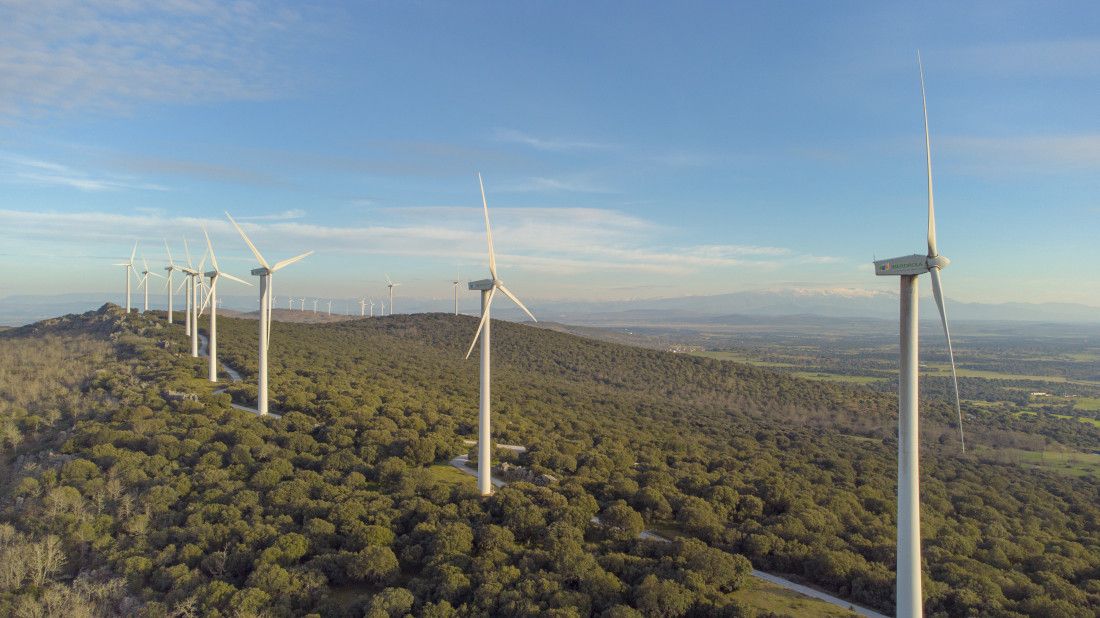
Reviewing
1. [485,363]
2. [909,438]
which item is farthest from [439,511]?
[909,438]

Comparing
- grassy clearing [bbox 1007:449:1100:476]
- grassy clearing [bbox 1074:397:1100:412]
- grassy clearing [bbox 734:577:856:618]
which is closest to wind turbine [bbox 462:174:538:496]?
grassy clearing [bbox 734:577:856:618]

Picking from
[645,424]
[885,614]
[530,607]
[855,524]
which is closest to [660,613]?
[530,607]

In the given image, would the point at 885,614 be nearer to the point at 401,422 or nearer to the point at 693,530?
the point at 693,530

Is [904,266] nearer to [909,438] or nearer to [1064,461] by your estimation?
[909,438]

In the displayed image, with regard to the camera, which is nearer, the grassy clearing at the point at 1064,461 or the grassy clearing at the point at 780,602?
the grassy clearing at the point at 780,602

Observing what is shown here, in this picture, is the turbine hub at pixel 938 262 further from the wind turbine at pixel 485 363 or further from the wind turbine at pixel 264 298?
→ the wind turbine at pixel 264 298

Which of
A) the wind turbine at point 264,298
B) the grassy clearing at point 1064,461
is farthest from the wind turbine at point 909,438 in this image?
the grassy clearing at point 1064,461

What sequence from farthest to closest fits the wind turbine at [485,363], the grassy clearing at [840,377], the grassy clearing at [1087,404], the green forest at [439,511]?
the grassy clearing at [840,377] < the grassy clearing at [1087,404] < the wind turbine at [485,363] < the green forest at [439,511]
